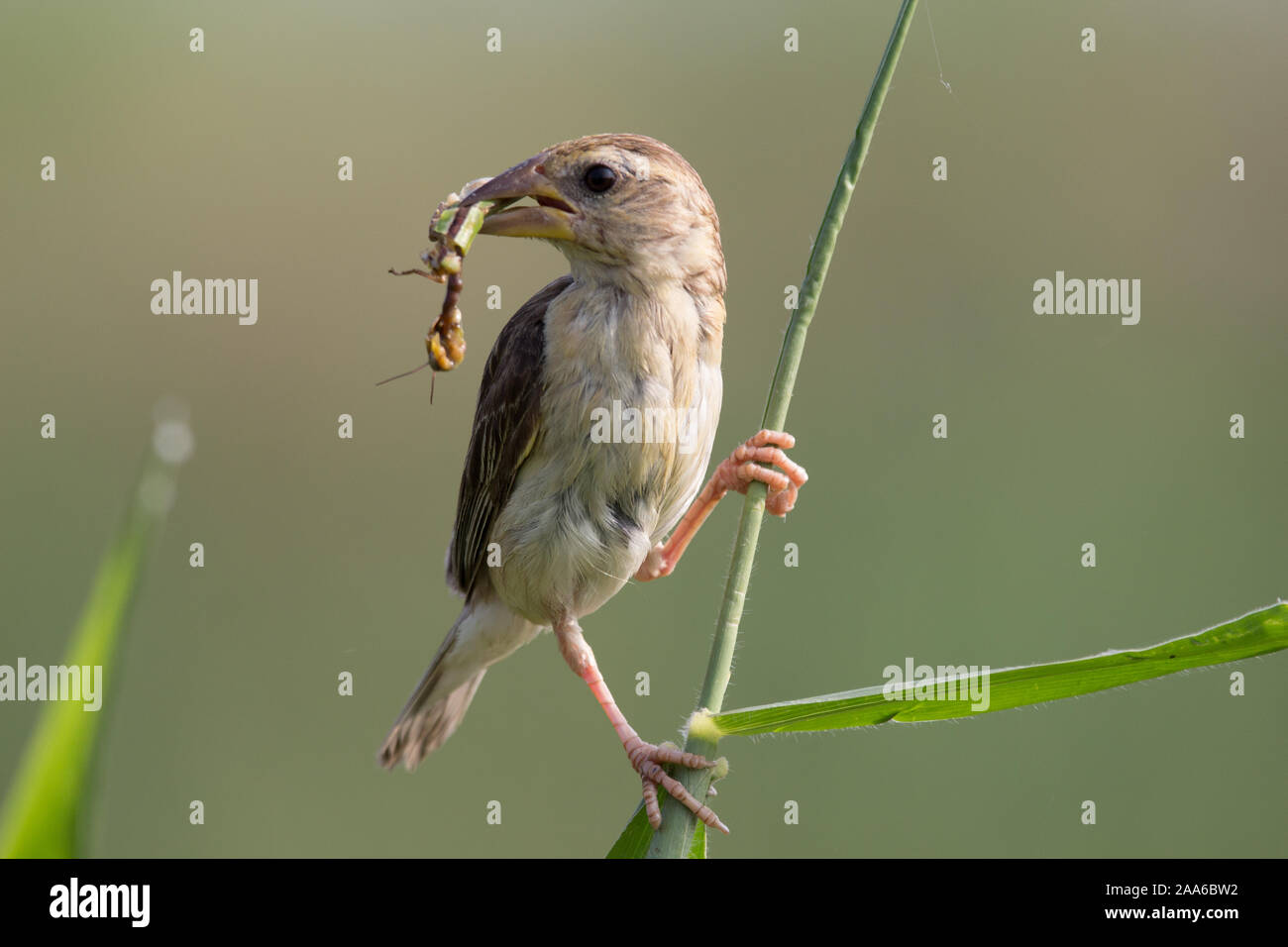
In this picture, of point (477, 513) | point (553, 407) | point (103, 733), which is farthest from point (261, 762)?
point (103, 733)

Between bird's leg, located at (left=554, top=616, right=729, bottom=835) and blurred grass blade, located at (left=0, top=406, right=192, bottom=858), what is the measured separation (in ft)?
4.31

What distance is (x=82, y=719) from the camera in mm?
820

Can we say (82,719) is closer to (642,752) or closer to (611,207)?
(642,752)

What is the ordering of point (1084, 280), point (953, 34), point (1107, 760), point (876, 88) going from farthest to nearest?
point (953, 34) → point (1084, 280) → point (1107, 760) → point (876, 88)

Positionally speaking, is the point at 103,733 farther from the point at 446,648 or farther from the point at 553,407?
the point at 446,648

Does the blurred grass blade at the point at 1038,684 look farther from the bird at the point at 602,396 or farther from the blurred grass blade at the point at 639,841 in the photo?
the bird at the point at 602,396

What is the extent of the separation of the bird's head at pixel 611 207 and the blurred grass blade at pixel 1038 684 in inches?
64.1

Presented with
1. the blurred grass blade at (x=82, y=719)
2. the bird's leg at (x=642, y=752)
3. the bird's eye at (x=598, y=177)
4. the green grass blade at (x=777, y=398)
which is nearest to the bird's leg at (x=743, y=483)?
the green grass blade at (x=777, y=398)

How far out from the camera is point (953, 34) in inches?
340

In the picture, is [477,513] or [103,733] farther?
[477,513]

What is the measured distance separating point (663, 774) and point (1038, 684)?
4.20ft

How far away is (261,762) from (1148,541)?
5466 mm

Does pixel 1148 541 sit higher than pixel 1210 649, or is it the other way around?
pixel 1148 541

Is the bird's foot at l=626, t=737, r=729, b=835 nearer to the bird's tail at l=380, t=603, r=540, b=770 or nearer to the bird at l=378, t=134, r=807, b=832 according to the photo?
the bird at l=378, t=134, r=807, b=832
